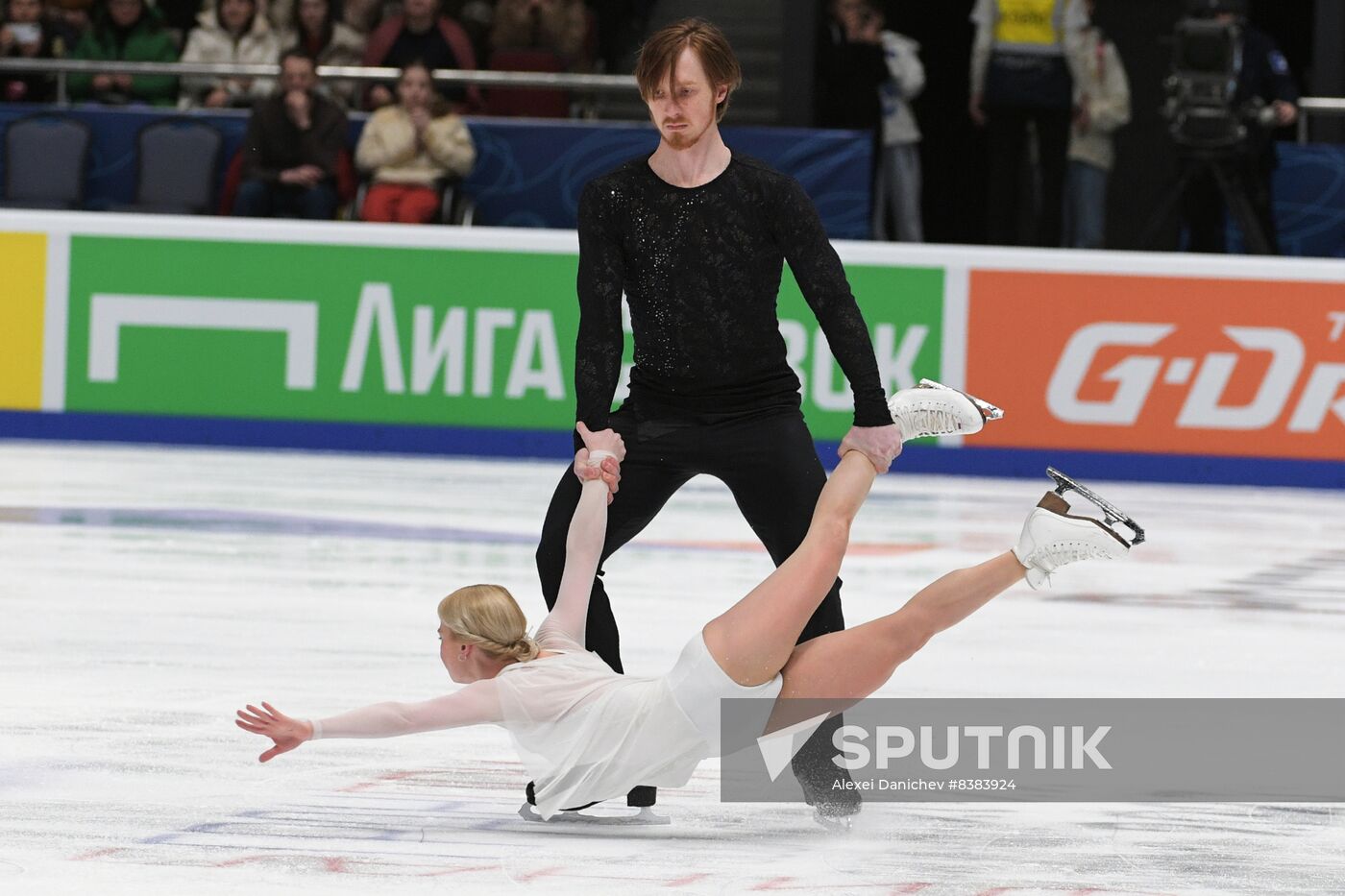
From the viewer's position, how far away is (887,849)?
10.2ft

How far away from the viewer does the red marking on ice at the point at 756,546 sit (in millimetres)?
6395

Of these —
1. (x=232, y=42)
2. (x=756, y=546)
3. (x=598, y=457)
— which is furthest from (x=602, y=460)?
(x=232, y=42)

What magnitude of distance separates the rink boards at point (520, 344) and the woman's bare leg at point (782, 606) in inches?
212

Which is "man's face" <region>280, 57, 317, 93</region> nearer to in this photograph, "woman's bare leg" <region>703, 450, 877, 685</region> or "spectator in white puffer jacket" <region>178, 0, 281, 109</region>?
"spectator in white puffer jacket" <region>178, 0, 281, 109</region>

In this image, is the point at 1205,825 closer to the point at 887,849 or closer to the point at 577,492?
the point at 887,849

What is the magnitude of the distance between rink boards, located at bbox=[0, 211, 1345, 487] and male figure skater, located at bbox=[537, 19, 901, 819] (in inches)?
204

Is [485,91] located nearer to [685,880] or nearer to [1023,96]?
[1023,96]

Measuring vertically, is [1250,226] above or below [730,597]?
above

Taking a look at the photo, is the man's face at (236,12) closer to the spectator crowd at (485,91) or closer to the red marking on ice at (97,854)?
the spectator crowd at (485,91)

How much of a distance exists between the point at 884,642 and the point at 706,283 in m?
0.64

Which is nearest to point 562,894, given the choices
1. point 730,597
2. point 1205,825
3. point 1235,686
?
point 1205,825

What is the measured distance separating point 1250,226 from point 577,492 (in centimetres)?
656

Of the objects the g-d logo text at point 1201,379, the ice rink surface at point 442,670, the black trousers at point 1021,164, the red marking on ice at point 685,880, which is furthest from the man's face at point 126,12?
the red marking on ice at point 685,880

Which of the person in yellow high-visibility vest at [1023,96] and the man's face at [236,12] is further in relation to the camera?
the man's face at [236,12]
